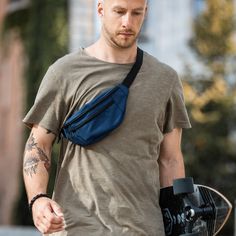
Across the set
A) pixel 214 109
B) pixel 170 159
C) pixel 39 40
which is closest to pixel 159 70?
pixel 170 159

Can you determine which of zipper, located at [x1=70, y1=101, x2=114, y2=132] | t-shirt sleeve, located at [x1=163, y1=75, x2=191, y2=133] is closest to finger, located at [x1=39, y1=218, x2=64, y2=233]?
zipper, located at [x1=70, y1=101, x2=114, y2=132]

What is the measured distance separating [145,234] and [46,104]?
2.00 feet

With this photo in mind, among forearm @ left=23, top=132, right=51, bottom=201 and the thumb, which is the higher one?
forearm @ left=23, top=132, right=51, bottom=201

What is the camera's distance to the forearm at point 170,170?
3250 mm

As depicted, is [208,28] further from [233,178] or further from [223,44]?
[233,178]

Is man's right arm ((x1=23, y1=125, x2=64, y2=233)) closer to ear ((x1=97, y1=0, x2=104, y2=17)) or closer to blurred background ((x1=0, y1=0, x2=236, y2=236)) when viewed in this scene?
ear ((x1=97, y1=0, x2=104, y2=17))

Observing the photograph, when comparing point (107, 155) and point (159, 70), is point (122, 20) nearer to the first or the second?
point (159, 70)

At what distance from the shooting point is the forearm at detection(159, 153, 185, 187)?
10.7 ft

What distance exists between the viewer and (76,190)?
2980 millimetres

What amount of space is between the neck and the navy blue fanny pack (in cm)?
14

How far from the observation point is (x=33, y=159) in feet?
9.99

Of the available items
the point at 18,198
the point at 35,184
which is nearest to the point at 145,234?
the point at 35,184

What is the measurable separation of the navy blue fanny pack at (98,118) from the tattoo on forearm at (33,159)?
0.13 metres

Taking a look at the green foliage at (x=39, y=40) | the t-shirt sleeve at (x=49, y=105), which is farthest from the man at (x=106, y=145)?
the green foliage at (x=39, y=40)
